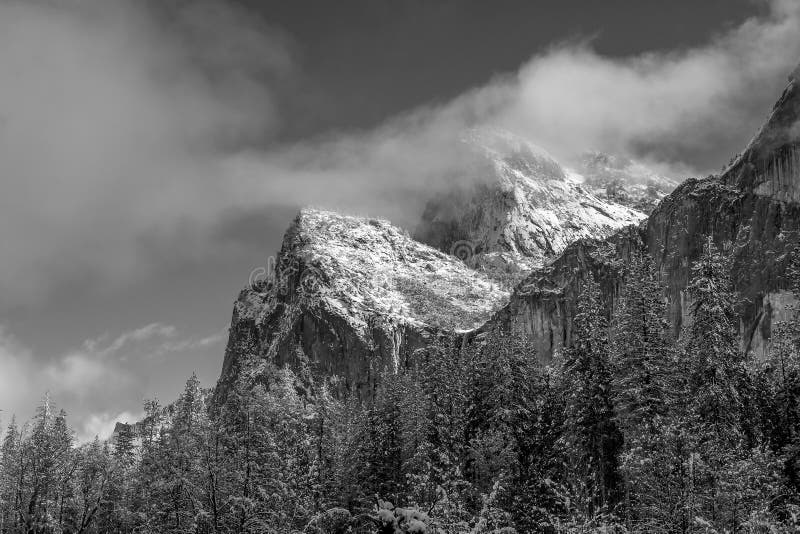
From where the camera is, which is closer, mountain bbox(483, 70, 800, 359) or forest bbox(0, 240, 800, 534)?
forest bbox(0, 240, 800, 534)

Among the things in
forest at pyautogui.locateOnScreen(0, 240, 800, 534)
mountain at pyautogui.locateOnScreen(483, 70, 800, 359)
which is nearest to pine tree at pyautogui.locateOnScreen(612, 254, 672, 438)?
forest at pyautogui.locateOnScreen(0, 240, 800, 534)

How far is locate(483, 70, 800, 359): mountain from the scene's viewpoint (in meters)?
83.9

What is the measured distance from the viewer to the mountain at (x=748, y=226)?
8394 cm

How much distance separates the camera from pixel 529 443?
36156 millimetres

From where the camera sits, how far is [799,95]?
86.3 metres

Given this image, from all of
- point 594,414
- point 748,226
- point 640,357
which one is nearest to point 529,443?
point 594,414

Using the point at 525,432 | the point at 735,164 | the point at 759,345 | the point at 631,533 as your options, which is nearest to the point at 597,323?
the point at 525,432

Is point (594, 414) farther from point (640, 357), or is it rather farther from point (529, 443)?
point (529, 443)

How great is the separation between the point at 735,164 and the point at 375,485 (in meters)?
78.2

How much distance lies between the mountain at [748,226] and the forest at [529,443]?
109ft

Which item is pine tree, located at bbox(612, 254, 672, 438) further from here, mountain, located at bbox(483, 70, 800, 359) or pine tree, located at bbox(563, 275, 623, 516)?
mountain, located at bbox(483, 70, 800, 359)

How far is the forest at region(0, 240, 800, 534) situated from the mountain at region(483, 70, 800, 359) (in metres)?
33.3

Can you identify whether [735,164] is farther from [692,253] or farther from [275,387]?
[275,387]

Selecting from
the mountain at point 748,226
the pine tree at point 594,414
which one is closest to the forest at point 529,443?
the pine tree at point 594,414
